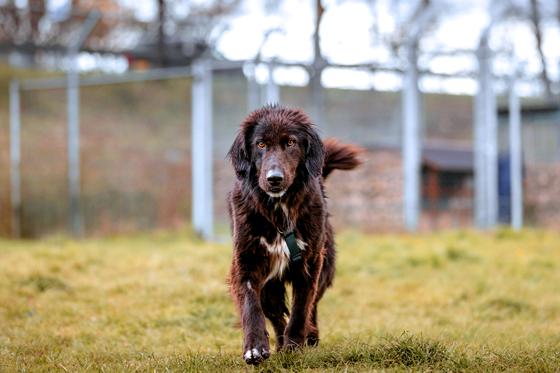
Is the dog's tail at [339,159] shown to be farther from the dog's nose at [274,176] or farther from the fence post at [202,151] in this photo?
the fence post at [202,151]

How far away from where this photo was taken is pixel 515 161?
48.8 feet

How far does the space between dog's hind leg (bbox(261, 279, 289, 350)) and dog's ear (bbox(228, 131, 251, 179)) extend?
78 centimetres

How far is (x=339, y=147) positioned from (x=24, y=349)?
2.74 meters

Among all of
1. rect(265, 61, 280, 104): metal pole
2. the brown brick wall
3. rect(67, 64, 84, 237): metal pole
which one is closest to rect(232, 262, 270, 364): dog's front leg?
rect(265, 61, 280, 104): metal pole

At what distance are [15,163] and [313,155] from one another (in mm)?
10901

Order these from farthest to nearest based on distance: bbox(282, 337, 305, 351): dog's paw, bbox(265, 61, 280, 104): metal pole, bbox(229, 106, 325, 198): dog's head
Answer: bbox(265, 61, 280, 104): metal pole
bbox(282, 337, 305, 351): dog's paw
bbox(229, 106, 325, 198): dog's head

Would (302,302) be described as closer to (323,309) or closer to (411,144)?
(323,309)

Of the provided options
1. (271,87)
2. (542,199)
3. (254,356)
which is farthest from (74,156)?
(254,356)

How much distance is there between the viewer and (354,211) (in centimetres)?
1357

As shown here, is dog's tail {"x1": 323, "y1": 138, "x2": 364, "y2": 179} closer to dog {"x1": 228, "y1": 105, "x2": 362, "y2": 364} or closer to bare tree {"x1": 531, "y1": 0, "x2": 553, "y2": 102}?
dog {"x1": 228, "y1": 105, "x2": 362, "y2": 364}

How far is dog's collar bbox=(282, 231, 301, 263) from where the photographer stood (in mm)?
4609

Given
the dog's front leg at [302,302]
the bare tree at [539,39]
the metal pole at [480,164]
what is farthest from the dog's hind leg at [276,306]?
the bare tree at [539,39]

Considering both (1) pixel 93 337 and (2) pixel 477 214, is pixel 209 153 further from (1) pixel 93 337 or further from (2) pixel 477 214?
(1) pixel 93 337

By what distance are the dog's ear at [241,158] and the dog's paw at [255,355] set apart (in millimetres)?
1121
